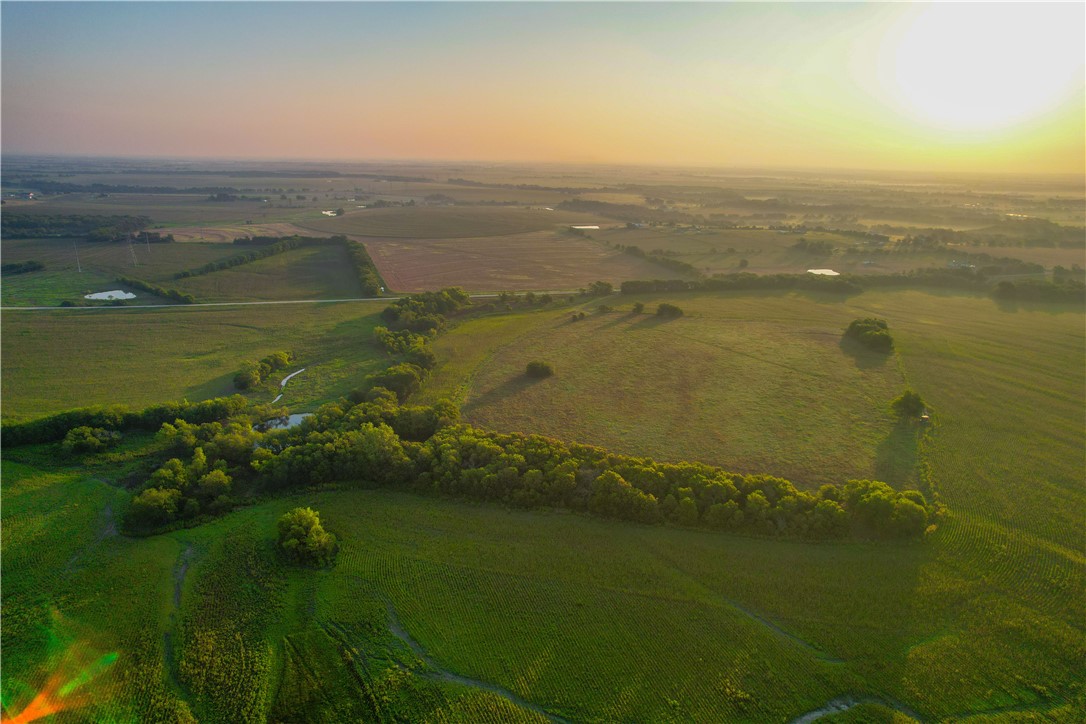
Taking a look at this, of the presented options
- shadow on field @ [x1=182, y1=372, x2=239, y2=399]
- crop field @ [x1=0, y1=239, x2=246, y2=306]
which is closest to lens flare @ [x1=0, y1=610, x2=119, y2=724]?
shadow on field @ [x1=182, y1=372, x2=239, y2=399]

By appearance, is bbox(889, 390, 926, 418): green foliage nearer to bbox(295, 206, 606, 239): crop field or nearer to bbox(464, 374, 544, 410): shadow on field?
bbox(464, 374, 544, 410): shadow on field

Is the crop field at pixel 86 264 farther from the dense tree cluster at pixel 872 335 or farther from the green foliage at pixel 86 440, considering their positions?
the dense tree cluster at pixel 872 335

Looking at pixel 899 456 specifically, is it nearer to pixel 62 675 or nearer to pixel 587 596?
pixel 587 596

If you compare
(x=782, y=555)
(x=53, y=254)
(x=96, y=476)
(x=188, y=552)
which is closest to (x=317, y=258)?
(x=53, y=254)

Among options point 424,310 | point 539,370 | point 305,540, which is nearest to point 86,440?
point 305,540

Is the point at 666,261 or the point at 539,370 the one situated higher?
the point at 666,261

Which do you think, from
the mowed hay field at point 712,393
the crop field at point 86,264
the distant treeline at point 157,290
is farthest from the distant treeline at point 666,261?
the crop field at point 86,264
